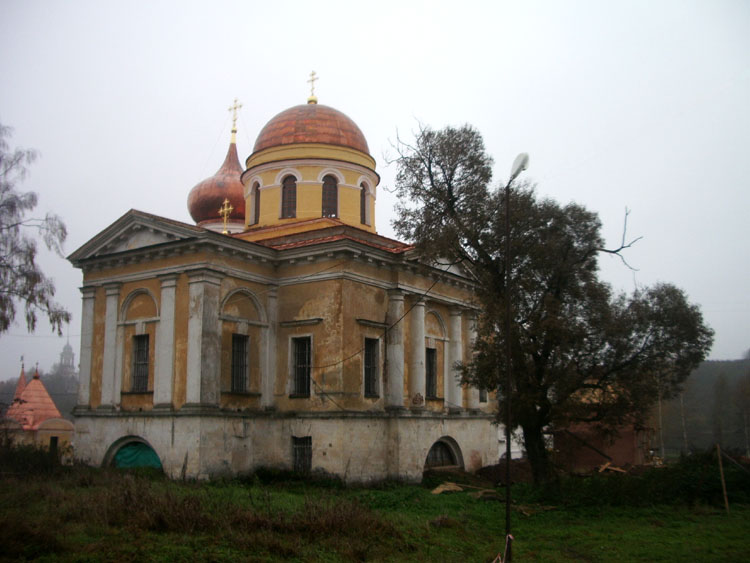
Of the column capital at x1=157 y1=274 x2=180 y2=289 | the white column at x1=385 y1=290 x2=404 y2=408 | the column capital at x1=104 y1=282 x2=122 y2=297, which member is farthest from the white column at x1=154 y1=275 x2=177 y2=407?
the white column at x1=385 y1=290 x2=404 y2=408

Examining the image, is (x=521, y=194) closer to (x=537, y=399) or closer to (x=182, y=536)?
(x=537, y=399)

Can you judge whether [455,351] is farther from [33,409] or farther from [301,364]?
[33,409]

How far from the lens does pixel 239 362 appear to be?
2241 centimetres

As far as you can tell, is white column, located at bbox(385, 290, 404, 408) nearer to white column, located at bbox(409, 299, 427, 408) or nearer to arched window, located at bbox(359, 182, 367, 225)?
white column, located at bbox(409, 299, 427, 408)

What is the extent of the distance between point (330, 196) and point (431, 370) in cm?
767

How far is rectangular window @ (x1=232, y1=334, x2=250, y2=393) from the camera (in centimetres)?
2219

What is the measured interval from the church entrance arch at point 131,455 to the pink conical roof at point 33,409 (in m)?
15.8

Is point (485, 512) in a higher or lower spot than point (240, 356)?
lower

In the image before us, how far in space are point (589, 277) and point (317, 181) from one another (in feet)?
40.0

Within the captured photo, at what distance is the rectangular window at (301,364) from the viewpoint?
2269 cm

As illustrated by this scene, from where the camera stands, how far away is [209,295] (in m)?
21.0

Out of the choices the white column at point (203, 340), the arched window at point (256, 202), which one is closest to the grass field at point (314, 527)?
the white column at point (203, 340)

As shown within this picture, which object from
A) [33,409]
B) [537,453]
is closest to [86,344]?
[537,453]

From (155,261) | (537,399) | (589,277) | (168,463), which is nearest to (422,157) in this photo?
(589,277)
